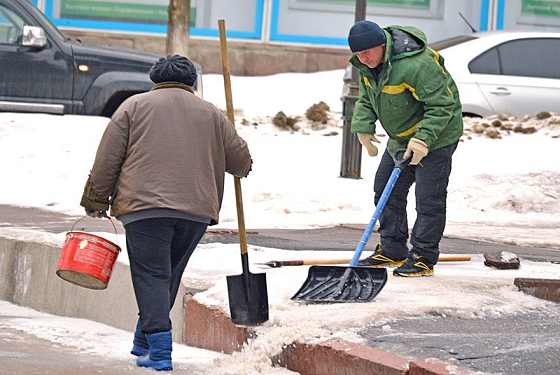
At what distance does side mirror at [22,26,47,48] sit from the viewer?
1192 cm

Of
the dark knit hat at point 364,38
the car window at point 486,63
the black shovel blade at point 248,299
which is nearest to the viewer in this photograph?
the black shovel blade at point 248,299

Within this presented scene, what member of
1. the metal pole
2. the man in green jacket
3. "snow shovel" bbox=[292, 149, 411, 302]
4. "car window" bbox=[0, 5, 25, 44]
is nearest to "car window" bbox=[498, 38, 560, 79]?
the metal pole

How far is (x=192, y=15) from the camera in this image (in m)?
19.1

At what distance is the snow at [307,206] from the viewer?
5219mm

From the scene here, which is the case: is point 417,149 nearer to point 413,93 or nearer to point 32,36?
point 413,93

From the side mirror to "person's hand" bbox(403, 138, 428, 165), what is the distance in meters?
6.89

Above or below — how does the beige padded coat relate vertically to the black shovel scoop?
above

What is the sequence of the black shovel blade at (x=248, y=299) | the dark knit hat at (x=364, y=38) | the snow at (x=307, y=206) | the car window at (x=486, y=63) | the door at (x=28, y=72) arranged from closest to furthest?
the black shovel blade at (x=248, y=299) → the snow at (x=307, y=206) → the dark knit hat at (x=364, y=38) → the door at (x=28, y=72) → the car window at (x=486, y=63)

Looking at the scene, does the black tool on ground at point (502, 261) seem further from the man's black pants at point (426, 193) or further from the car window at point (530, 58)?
the car window at point (530, 58)

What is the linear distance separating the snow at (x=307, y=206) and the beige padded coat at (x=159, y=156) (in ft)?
2.54

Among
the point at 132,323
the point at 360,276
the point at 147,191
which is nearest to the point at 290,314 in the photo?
the point at 360,276

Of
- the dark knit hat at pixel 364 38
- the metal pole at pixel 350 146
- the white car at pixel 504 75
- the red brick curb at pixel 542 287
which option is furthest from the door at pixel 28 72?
the red brick curb at pixel 542 287

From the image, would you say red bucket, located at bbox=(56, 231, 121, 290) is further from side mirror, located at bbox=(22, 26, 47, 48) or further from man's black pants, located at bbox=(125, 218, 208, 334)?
side mirror, located at bbox=(22, 26, 47, 48)

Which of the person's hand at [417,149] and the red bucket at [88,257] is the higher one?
the person's hand at [417,149]
